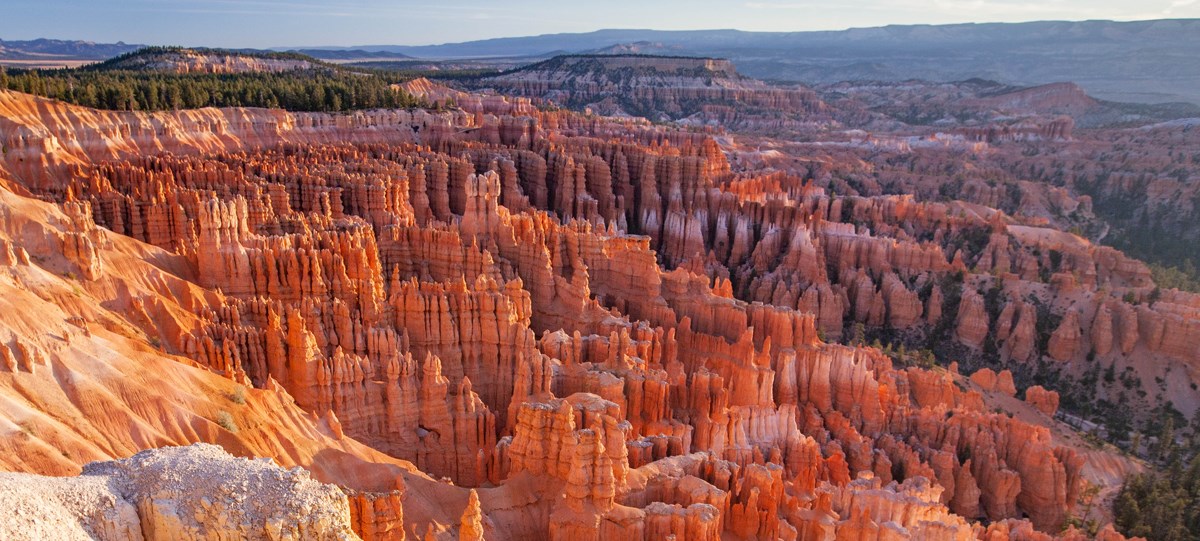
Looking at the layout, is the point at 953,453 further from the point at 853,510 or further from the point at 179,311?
the point at 179,311

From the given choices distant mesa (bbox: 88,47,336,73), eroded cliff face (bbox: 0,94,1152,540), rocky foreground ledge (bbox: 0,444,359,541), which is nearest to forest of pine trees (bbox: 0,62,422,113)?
eroded cliff face (bbox: 0,94,1152,540)

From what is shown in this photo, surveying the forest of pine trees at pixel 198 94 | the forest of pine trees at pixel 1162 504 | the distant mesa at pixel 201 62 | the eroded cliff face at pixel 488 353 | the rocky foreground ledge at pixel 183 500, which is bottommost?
the forest of pine trees at pixel 1162 504

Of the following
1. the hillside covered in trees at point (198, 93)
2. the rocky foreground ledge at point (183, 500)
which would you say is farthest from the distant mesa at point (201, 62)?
the rocky foreground ledge at point (183, 500)

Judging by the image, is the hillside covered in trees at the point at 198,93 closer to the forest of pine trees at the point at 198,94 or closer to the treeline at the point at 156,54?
the forest of pine trees at the point at 198,94

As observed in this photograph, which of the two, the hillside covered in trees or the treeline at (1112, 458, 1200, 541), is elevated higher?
the hillside covered in trees

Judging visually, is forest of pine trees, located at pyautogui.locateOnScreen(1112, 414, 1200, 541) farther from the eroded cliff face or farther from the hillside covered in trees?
the hillside covered in trees
